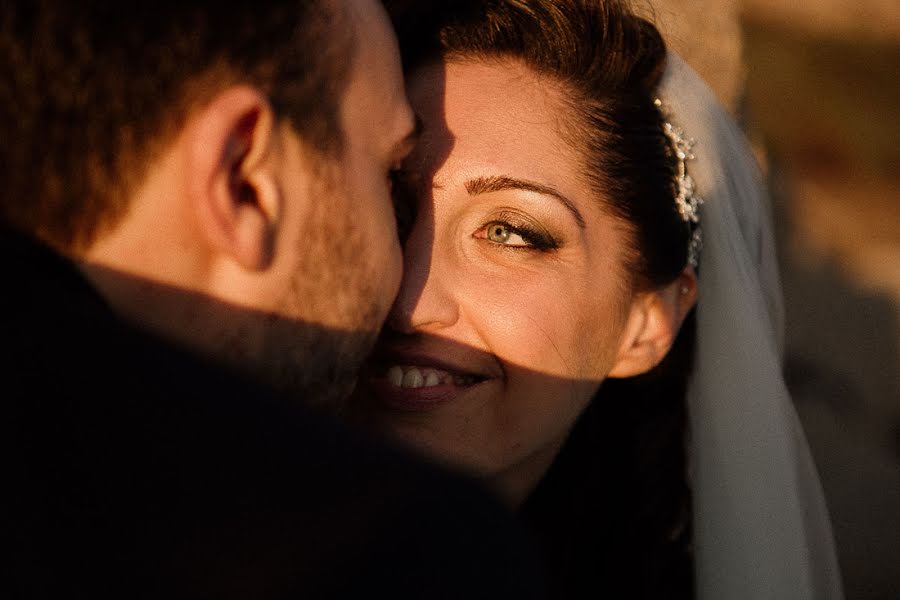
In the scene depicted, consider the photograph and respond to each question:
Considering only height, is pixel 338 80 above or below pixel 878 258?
above

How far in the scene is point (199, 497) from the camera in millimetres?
1017

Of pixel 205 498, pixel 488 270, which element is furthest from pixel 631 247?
pixel 205 498

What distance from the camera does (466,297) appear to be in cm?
238

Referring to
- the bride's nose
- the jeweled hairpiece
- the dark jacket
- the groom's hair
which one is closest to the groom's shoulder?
the dark jacket

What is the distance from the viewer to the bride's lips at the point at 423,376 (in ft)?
7.75

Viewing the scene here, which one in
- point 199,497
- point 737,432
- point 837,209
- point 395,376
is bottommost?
point 837,209

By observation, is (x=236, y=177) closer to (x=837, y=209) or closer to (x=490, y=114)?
(x=490, y=114)

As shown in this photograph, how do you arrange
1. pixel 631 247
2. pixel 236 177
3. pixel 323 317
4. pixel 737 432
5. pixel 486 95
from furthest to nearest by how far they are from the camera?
pixel 737 432 < pixel 631 247 < pixel 486 95 < pixel 323 317 < pixel 236 177

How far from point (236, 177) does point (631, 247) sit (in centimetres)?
131

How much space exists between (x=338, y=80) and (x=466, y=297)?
79 cm

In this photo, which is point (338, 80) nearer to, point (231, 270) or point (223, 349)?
point (231, 270)

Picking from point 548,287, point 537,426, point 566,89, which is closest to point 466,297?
point 548,287

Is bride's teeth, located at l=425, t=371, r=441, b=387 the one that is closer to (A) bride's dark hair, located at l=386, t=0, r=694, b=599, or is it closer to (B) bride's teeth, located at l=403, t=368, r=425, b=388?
(B) bride's teeth, located at l=403, t=368, r=425, b=388

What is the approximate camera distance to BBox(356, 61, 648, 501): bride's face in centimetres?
235
